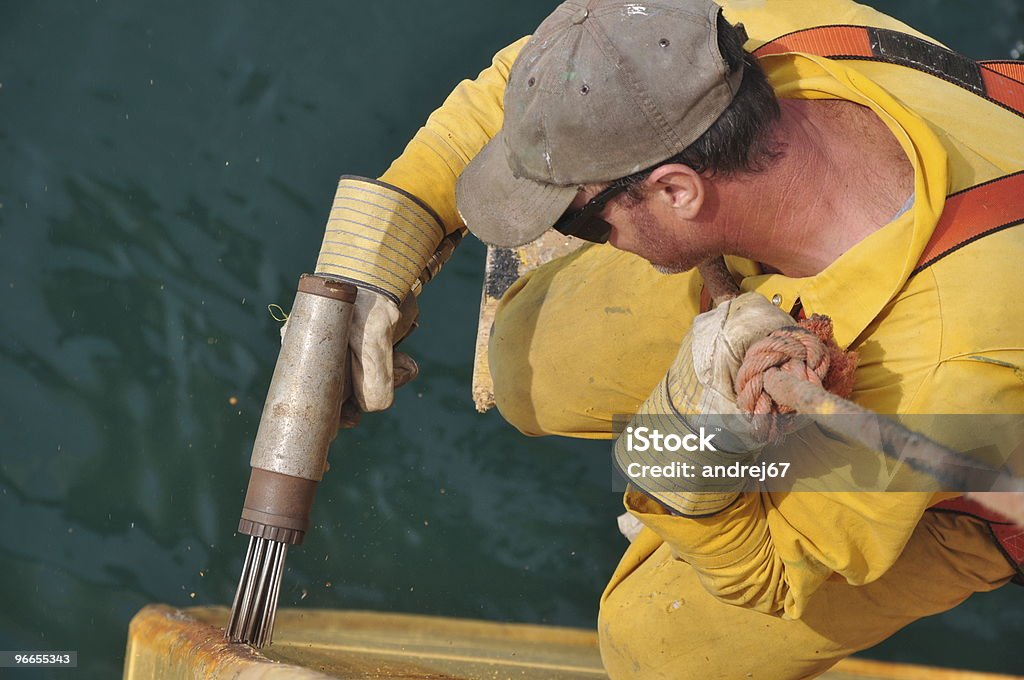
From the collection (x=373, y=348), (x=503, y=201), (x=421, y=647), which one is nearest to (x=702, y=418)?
(x=503, y=201)

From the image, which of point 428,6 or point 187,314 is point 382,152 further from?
point 187,314

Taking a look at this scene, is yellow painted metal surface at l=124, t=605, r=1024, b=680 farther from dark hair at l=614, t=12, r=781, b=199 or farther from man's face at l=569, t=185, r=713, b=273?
dark hair at l=614, t=12, r=781, b=199

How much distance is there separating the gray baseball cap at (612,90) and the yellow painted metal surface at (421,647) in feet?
6.65

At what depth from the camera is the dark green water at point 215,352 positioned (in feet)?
12.5

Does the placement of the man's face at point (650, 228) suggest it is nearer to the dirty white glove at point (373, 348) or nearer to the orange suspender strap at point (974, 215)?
the orange suspender strap at point (974, 215)

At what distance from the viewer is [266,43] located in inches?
167

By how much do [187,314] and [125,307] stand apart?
8.6 inches

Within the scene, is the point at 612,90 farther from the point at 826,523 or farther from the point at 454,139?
the point at 826,523

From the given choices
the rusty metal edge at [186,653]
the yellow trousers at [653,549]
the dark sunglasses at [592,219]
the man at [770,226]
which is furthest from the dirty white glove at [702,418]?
the rusty metal edge at [186,653]

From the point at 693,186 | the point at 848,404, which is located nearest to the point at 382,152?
the point at 693,186

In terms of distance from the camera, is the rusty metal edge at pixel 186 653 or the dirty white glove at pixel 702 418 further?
the rusty metal edge at pixel 186 653

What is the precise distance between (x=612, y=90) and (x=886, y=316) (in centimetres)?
70

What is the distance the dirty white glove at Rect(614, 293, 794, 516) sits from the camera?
2035 mm

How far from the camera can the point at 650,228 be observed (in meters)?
2.26
